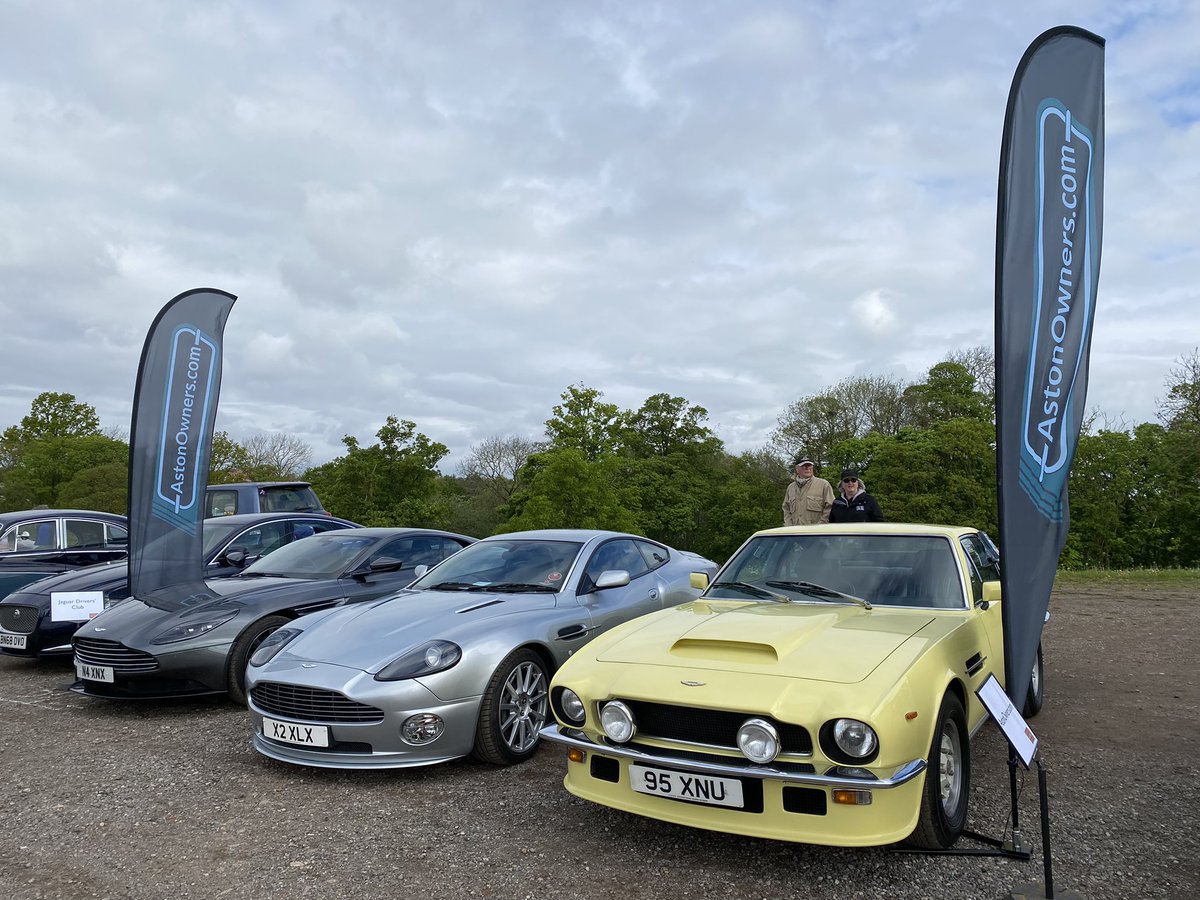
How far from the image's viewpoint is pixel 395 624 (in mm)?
5320

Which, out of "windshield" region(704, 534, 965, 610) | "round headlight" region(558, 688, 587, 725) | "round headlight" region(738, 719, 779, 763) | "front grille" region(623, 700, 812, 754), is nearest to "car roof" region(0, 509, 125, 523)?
"windshield" region(704, 534, 965, 610)

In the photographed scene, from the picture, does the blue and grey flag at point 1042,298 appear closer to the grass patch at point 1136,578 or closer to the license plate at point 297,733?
the license plate at point 297,733

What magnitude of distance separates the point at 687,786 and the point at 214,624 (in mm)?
4585

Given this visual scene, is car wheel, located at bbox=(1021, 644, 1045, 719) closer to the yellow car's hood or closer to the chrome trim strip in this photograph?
the yellow car's hood

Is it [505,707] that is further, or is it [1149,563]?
[1149,563]

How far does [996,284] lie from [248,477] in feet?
159

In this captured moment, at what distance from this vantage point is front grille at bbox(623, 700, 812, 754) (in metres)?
3.31

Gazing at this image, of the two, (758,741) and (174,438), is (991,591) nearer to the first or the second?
(758,741)

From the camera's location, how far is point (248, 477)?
47.2 meters

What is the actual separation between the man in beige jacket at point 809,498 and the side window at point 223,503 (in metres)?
8.17

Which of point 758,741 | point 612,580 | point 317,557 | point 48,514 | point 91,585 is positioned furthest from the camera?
point 48,514

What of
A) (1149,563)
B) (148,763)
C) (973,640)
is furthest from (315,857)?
(1149,563)

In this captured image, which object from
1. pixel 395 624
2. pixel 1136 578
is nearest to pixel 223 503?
pixel 395 624

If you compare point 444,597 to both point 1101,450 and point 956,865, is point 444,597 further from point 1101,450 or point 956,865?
point 1101,450
